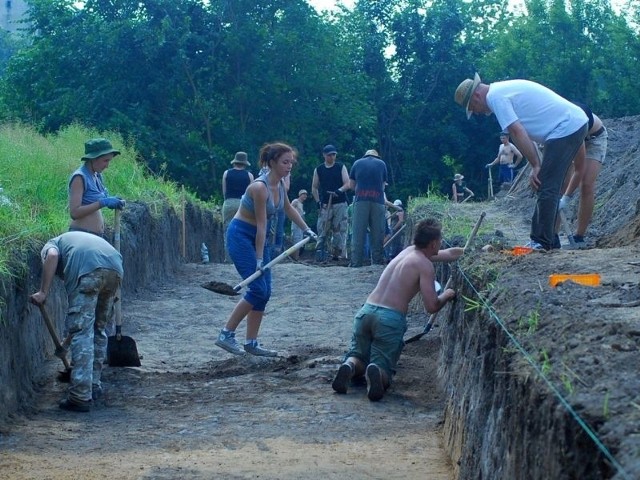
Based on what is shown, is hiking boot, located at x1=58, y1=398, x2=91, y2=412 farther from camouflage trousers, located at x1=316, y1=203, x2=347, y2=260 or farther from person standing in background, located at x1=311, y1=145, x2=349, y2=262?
camouflage trousers, located at x1=316, y1=203, x2=347, y2=260

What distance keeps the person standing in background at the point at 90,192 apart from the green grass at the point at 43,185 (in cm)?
57

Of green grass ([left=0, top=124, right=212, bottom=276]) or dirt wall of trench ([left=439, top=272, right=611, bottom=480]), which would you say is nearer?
dirt wall of trench ([left=439, top=272, right=611, bottom=480])

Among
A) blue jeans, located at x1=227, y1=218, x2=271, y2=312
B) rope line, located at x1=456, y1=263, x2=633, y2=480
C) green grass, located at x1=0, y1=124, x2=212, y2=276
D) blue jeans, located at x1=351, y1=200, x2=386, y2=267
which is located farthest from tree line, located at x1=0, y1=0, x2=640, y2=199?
rope line, located at x1=456, y1=263, x2=633, y2=480

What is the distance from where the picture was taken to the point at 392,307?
8.80 metres

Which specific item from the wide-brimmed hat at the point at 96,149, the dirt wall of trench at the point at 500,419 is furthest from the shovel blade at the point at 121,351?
the dirt wall of trench at the point at 500,419

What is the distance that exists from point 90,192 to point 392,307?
2509 mm

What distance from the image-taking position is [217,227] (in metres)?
25.8

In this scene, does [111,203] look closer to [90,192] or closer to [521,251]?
[90,192]

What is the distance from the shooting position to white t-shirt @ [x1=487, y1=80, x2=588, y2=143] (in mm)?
8891

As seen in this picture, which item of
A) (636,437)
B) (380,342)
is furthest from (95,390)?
(636,437)

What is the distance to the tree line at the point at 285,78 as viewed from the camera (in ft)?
113

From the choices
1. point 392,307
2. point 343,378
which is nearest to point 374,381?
point 343,378

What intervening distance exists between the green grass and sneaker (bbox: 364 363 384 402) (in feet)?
8.95

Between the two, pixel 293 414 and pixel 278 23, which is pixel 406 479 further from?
pixel 278 23
